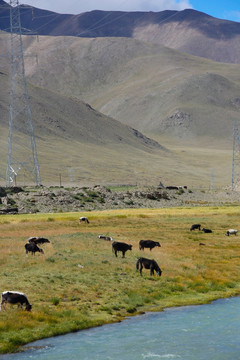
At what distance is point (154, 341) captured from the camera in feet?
69.2

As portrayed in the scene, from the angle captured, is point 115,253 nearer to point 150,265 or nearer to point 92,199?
point 150,265

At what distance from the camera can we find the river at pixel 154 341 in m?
19.5

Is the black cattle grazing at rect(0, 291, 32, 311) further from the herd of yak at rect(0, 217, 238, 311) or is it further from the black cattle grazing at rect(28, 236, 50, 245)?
the black cattle grazing at rect(28, 236, 50, 245)

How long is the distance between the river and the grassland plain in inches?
30.5

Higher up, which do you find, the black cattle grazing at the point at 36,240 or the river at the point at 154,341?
the black cattle grazing at the point at 36,240

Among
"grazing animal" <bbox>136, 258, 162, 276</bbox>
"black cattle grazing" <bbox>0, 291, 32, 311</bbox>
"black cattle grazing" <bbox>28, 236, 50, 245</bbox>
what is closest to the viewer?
"black cattle grazing" <bbox>0, 291, 32, 311</bbox>

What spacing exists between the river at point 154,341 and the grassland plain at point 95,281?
30.5 inches

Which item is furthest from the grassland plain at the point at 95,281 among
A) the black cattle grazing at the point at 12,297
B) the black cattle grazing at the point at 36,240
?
the black cattle grazing at the point at 36,240

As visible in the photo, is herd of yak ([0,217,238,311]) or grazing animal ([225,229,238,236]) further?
grazing animal ([225,229,238,236])

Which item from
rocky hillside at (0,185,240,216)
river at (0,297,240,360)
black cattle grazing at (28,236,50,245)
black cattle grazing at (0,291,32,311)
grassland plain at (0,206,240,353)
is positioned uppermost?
rocky hillside at (0,185,240,216)

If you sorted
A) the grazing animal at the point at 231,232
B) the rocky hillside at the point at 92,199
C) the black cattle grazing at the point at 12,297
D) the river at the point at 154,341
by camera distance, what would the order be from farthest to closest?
the rocky hillside at the point at 92,199 < the grazing animal at the point at 231,232 < the black cattle grazing at the point at 12,297 < the river at the point at 154,341

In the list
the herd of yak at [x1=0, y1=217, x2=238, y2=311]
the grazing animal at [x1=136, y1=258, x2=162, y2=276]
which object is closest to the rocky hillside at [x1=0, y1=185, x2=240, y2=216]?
the herd of yak at [x1=0, y1=217, x2=238, y2=311]

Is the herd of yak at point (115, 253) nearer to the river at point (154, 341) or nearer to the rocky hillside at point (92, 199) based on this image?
the river at point (154, 341)

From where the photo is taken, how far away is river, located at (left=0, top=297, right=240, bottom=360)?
1953cm
